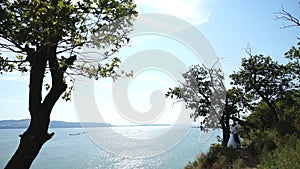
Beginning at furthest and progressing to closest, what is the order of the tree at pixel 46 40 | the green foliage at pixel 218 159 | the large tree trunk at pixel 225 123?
the large tree trunk at pixel 225 123
the green foliage at pixel 218 159
the tree at pixel 46 40

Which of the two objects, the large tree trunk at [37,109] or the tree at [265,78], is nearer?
the large tree trunk at [37,109]

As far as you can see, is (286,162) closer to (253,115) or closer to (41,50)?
(41,50)

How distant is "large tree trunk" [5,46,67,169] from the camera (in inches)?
241

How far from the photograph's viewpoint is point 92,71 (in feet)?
25.8

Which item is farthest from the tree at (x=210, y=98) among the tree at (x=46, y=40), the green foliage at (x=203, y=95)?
the tree at (x=46, y=40)

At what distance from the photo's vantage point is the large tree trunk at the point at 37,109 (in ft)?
20.1

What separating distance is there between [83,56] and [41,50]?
1.16 meters

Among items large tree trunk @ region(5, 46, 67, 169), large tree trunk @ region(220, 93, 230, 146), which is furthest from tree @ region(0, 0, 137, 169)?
large tree trunk @ region(220, 93, 230, 146)

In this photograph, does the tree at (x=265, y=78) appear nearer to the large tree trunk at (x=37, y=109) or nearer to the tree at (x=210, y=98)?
the tree at (x=210, y=98)

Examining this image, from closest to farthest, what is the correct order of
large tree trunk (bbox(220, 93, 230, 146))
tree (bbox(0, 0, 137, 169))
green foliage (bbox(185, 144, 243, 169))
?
tree (bbox(0, 0, 137, 169)) → green foliage (bbox(185, 144, 243, 169)) → large tree trunk (bbox(220, 93, 230, 146))

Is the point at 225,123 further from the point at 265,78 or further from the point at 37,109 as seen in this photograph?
the point at 37,109

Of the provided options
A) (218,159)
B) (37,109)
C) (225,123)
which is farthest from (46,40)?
(225,123)

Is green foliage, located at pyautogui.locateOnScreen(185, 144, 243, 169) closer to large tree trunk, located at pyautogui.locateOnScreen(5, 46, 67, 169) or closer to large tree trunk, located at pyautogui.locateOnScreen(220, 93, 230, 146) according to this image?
large tree trunk, located at pyautogui.locateOnScreen(220, 93, 230, 146)

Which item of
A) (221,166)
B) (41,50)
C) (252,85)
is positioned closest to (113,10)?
(41,50)
